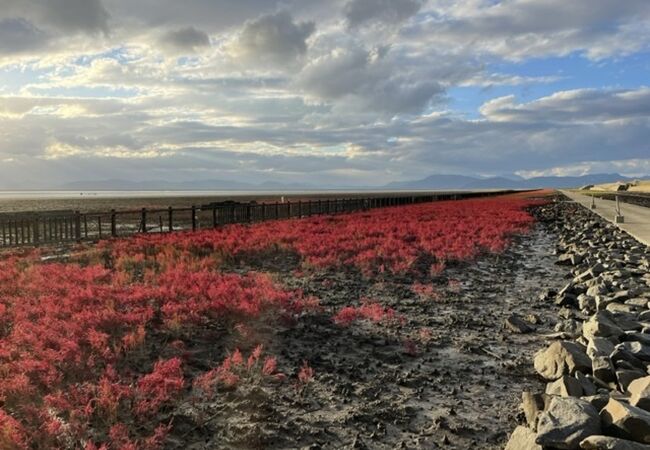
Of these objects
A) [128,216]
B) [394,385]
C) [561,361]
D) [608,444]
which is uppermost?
[608,444]

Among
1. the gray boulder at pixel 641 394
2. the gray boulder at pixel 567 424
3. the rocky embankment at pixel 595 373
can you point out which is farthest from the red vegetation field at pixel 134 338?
the gray boulder at pixel 641 394

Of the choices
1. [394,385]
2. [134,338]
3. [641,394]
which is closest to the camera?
[641,394]

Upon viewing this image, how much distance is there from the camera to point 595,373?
5746mm

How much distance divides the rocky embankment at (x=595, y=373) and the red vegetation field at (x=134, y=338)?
2.29 metres

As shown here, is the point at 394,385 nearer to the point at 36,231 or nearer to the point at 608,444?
the point at 608,444

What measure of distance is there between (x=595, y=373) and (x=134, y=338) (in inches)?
217

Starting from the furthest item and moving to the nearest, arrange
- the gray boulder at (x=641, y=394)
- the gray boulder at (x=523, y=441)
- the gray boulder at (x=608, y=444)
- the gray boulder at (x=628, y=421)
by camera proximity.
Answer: the gray boulder at (x=641, y=394) → the gray boulder at (x=523, y=441) → the gray boulder at (x=628, y=421) → the gray boulder at (x=608, y=444)

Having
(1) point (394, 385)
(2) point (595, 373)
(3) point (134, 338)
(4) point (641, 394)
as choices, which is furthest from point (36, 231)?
(4) point (641, 394)

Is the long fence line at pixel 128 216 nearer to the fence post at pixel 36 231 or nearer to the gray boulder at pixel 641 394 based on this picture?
the fence post at pixel 36 231

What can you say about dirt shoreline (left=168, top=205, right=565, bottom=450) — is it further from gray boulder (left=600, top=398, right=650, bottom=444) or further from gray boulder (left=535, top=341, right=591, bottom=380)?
gray boulder (left=600, top=398, right=650, bottom=444)

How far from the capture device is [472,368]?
6.70 meters

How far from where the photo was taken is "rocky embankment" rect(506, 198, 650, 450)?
13.5 feet

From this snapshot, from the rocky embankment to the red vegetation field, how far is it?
2.29 meters

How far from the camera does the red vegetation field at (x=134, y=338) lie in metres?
4.91
